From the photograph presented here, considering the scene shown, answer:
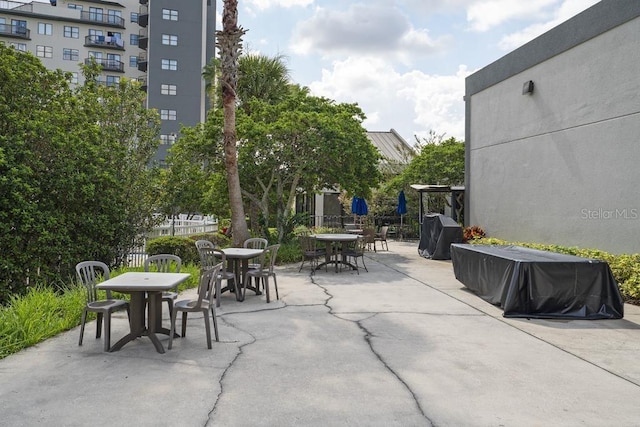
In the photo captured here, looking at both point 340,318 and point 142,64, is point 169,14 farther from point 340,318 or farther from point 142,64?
point 340,318

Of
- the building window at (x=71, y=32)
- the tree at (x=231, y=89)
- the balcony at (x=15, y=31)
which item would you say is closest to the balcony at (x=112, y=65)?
the building window at (x=71, y=32)

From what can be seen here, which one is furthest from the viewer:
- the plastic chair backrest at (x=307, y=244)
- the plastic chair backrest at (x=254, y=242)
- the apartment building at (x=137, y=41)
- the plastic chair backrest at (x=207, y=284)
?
the apartment building at (x=137, y=41)

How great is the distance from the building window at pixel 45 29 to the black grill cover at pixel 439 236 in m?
48.5

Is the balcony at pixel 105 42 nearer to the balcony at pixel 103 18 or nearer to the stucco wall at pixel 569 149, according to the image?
the balcony at pixel 103 18

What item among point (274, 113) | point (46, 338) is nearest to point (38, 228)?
point (46, 338)

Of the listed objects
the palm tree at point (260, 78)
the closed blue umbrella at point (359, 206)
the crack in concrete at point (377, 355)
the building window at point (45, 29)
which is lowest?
the crack in concrete at point (377, 355)

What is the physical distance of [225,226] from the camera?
898 inches

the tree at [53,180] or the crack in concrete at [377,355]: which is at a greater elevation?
the tree at [53,180]

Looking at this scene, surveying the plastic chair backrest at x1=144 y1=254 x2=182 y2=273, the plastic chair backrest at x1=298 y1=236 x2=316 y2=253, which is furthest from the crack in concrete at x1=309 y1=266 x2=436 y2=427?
the plastic chair backrest at x1=298 y1=236 x2=316 y2=253

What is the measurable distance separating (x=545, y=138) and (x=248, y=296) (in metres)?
9.26

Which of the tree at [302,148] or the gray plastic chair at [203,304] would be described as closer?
the gray plastic chair at [203,304]

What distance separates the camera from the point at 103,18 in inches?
1972

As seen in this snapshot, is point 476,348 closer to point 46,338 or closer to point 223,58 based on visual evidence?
point 46,338

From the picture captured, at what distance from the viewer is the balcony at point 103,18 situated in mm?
49531
